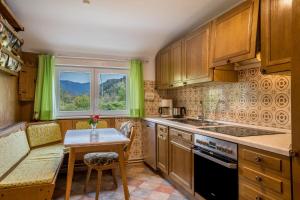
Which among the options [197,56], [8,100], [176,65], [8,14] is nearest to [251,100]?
[197,56]

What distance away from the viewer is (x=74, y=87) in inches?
148

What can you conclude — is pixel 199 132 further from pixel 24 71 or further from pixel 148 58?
pixel 24 71

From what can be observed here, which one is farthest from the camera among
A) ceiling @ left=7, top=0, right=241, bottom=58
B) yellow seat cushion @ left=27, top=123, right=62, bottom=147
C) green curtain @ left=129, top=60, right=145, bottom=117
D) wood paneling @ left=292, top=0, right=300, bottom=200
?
green curtain @ left=129, top=60, right=145, bottom=117

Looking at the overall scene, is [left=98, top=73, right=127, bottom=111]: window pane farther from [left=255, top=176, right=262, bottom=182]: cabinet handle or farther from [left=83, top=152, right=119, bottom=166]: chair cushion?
[left=255, top=176, right=262, bottom=182]: cabinet handle

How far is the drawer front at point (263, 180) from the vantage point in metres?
1.34

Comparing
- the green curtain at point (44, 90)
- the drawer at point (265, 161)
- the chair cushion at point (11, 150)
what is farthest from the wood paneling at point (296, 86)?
the green curtain at point (44, 90)

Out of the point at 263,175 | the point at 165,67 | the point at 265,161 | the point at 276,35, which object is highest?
the point at 165,67

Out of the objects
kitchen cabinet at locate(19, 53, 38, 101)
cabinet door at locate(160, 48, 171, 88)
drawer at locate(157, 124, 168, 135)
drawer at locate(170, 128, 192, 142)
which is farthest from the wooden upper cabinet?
kitchen cabinet at locate(19, 53, 38, 101)

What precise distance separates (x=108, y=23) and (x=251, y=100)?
2047mm

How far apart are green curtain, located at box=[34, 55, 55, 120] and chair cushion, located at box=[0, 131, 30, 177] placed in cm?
59

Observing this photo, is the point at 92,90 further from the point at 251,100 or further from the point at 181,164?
the point at 251,100

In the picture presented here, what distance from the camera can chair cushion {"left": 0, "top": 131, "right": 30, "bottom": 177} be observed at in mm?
2023

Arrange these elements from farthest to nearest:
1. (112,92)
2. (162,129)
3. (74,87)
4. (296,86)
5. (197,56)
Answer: (112,92) → (74,87) → (162,129) → (197,56) → (296,86)

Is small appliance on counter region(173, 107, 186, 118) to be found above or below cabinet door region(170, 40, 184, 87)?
below
